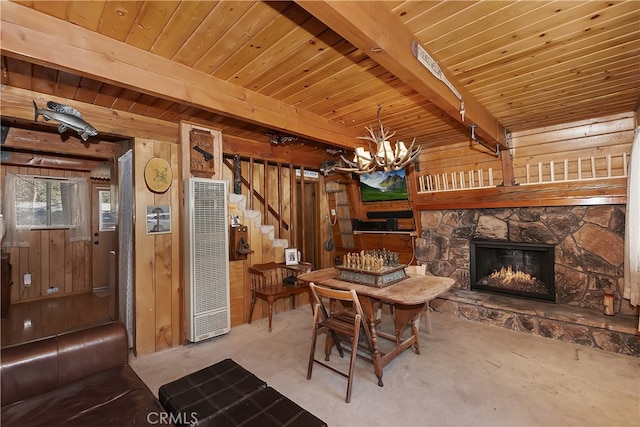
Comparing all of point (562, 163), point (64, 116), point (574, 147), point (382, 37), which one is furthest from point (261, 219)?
point (574, 147)

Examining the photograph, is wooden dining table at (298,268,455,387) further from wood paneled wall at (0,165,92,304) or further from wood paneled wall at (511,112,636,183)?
wood paneled wall at (0,165,92,304)

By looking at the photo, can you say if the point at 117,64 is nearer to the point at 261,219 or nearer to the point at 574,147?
the point at 261,219

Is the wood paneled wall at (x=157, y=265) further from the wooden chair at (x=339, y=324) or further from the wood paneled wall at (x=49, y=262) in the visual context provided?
the wood paneled wall at (x=49, y=262)

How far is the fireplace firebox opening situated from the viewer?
367cm

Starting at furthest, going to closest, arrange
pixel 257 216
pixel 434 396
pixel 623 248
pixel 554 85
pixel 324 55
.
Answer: pixel 257 216, pixel 623 248, pixel 554 85, pixel 434 396, pixel 324 55

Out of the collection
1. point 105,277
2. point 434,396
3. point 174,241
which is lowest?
point 434,396

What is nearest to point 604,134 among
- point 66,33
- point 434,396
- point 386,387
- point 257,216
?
point 434,396

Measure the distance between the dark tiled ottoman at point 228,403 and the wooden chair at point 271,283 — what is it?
191 cm

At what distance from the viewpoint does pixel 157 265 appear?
3.15 meters

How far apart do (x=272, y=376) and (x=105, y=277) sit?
504cm

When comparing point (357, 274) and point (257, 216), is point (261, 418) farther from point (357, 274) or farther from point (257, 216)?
point (257, 216)

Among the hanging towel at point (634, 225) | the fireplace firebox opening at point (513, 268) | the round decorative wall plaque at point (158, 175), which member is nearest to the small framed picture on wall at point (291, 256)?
the round decorative wall plaque at point (158, 175)

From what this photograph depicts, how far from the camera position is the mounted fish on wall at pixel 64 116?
2352 mm

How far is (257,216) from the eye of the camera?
4.15 m
